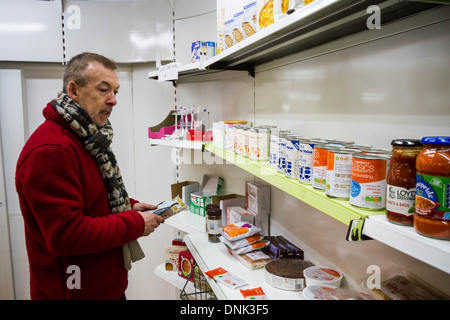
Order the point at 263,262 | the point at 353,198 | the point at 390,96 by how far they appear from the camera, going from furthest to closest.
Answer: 1. the point at 263,262
2. the point at 390,96
3. the point at 353,198

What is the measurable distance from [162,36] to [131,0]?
17.3 inches

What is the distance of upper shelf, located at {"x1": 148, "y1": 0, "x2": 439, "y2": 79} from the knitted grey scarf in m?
0.74

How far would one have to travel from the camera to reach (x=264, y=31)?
1199 mm

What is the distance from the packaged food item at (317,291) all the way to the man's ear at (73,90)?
1.40 meters

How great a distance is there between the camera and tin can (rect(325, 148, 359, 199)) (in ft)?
3.03

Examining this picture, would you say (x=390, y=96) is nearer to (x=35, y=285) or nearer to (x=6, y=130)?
(x=35, y=285)

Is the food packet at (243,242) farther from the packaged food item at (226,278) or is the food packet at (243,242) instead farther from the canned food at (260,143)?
the canned food at (260,143)

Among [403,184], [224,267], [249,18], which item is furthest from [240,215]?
[403,184]

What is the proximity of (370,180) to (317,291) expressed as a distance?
70 cm

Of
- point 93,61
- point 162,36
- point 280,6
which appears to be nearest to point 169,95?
point 162,36

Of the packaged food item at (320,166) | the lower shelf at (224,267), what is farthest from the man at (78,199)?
the packaged food item at (320,166)

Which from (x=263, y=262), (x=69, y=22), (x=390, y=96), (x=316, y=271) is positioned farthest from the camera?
(x=69, y=22)

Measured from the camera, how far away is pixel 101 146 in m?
1.65

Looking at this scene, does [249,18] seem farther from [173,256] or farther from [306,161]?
[173,256]
